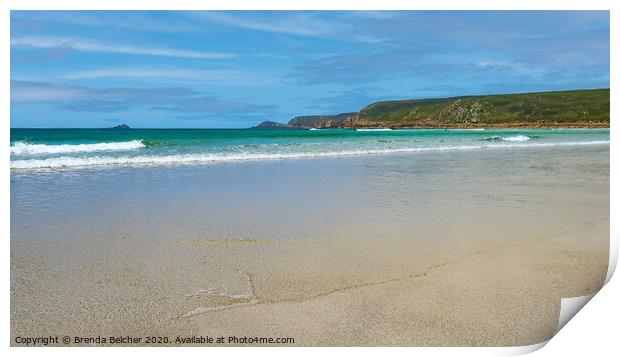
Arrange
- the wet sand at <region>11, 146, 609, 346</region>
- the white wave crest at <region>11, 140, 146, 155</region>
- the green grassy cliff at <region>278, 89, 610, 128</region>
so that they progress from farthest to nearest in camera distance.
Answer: the green grassy cliff at <region>278, 89, 610, 128</region> → the white wave crest at <region>11, 140, 146, 155</region> → the wet sand at <region>11, 146, 609, 346</region>

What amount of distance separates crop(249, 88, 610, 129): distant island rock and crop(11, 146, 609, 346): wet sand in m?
13.4

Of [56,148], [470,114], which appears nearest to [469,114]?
[470,114]

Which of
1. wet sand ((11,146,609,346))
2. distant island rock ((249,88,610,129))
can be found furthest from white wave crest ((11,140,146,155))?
wet sand ((11,146,609,346))

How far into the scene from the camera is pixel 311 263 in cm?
392

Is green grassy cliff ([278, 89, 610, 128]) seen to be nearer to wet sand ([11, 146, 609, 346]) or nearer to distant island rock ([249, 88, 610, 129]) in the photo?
distant island rock ([249, 88, 610, 129])

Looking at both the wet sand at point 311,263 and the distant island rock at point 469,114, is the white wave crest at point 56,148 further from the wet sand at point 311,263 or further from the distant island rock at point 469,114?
the wet sand at point 311,263

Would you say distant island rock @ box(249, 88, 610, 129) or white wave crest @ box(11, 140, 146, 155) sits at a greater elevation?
distant island rock @ box(249, 88, 610, 129)

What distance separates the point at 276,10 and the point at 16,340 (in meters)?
2.45

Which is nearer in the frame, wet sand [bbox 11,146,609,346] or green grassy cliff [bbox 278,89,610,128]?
wet sand [bbox 11,146,609,346]

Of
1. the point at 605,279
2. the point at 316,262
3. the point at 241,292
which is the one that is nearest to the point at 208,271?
the point at 241,292

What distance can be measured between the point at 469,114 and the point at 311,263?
150ft

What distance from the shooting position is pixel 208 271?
3725mm

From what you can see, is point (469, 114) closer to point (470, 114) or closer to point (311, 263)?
point (470, 114)

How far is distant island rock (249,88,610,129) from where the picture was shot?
2567 centimetres
